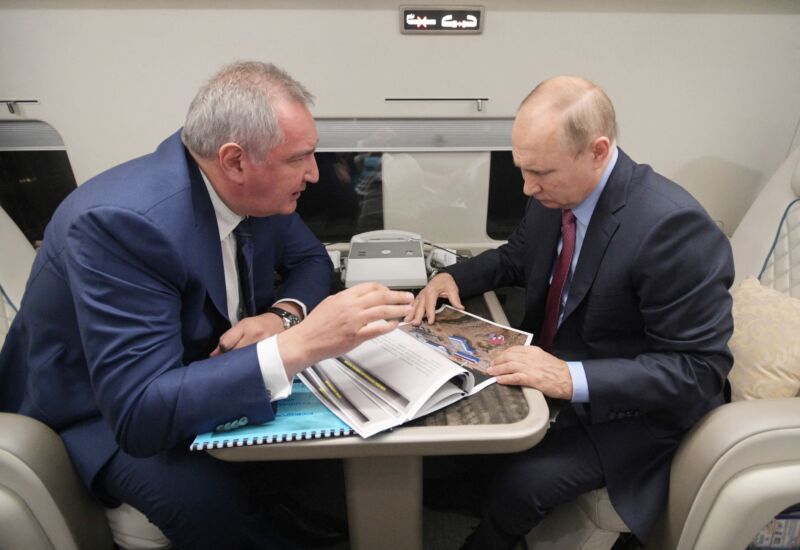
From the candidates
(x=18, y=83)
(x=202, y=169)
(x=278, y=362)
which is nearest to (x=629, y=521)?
(x=278, y=362)

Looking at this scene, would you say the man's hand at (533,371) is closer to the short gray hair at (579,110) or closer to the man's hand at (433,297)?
the man's hand at (433,297)

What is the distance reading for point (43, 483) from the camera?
1025mm

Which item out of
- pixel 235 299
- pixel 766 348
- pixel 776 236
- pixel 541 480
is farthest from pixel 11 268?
pixel 776 236

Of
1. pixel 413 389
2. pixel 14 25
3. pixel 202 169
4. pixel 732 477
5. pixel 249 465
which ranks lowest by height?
pixel 249 465

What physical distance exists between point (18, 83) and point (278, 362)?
1.64 metres

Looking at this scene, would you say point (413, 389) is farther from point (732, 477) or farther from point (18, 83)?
point (18, 83)

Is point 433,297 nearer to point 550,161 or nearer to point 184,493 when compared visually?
point 550,161

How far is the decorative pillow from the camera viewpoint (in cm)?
124

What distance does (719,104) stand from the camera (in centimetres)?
187

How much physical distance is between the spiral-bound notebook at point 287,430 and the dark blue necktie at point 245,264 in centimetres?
42

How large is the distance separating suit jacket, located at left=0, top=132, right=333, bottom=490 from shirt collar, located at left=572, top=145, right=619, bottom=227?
0.90 metres

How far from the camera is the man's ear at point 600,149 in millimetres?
1152

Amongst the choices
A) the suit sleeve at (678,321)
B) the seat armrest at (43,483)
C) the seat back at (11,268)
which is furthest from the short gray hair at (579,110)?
the seat back at (11,268)

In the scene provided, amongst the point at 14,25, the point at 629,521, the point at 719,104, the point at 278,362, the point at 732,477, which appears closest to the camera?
the point at 278,362
